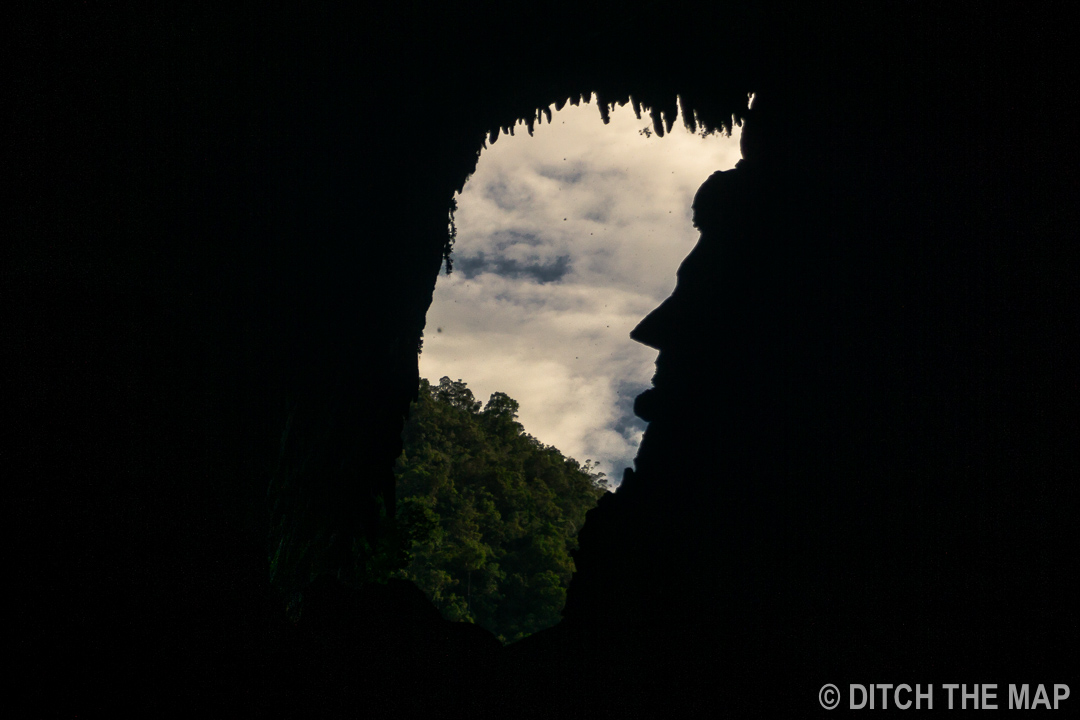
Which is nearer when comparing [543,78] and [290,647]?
[290,647]

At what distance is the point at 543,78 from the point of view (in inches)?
398

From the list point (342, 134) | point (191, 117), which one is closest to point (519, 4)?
point (342, 134)

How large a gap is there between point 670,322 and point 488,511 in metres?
40.4

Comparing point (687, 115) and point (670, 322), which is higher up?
point (687, 115)

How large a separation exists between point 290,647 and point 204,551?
8.05ft

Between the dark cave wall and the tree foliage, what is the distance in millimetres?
20361

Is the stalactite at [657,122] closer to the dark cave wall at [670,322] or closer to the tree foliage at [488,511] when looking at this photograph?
the dark cave wall at [670,322]

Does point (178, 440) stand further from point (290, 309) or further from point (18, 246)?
point (290, 309)

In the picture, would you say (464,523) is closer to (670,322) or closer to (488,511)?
(488,511)

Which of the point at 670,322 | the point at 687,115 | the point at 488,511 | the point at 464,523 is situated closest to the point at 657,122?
the point at 687,115

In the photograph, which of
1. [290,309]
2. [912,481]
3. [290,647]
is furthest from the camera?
[290,309]

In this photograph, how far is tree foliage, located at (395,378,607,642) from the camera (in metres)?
38.0

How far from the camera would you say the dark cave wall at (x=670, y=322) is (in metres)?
3.92

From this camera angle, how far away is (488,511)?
46.5 m
